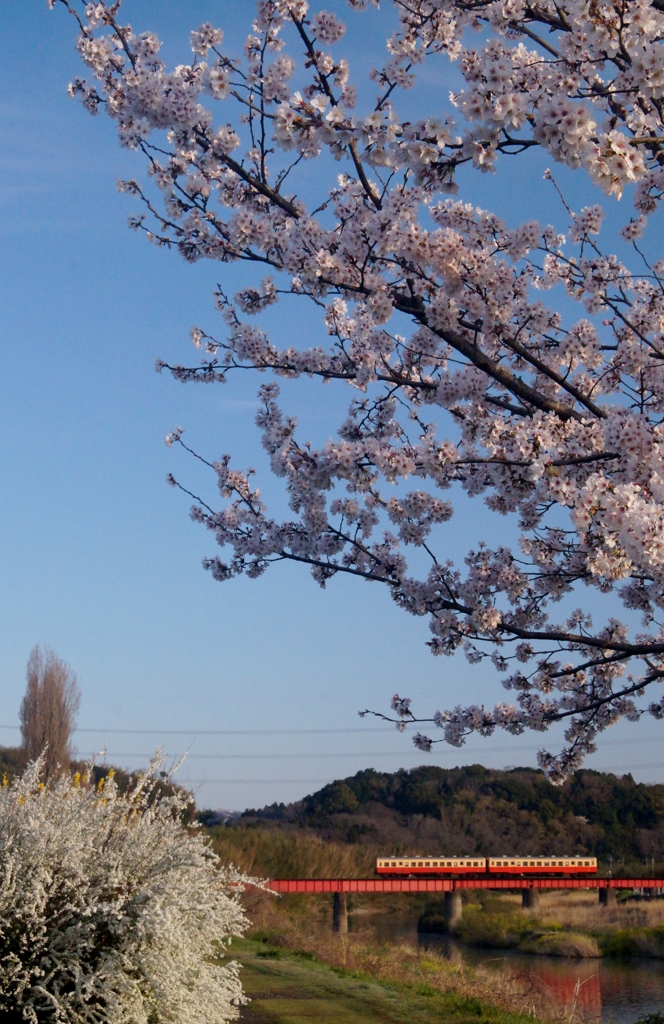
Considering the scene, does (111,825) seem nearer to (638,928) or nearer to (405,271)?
(405,271)

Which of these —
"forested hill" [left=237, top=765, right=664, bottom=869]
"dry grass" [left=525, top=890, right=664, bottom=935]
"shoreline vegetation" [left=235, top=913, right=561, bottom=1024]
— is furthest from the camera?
"forested hill" [left=237, top=765, right=664, bottom=869]

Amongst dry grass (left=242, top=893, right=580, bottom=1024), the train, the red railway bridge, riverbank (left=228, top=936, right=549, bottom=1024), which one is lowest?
the red railway bridge

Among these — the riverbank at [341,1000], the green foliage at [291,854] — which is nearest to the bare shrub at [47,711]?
the green foliage at [291,854]

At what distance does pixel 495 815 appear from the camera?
199ft

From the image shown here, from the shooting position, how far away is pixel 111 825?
545 cm

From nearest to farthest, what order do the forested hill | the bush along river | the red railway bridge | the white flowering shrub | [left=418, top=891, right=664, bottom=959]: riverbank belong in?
the white flowering shrub
the bush along river
[left=418, top=891, right=664, bottom=959]: riverbank
the red railway bridge
the forested hill

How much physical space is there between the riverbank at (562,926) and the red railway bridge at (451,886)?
0.77 metres

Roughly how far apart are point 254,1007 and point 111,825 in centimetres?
319

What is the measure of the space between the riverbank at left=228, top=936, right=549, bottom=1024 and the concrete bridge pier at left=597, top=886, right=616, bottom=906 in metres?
36.2

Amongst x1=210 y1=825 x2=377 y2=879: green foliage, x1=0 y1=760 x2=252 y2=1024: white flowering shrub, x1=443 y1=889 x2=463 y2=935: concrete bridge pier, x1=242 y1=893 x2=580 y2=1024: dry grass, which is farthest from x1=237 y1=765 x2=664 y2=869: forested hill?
x1=0 y1=760 x2=252 y2=1024: white flowering shrub

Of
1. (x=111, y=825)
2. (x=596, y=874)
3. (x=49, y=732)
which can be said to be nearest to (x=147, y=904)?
(x=111, y=825)

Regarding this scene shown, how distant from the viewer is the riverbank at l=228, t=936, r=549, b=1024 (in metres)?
7.61

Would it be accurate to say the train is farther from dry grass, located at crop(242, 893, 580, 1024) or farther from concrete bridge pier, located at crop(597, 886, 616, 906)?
dry grass, located at crop(242, 893, 580, 1024)

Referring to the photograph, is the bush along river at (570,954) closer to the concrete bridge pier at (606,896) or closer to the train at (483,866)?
the concrete bridge pier at (606,896)
